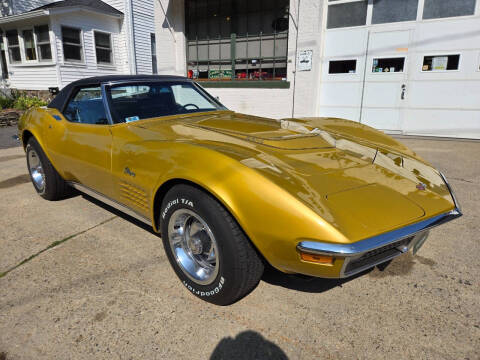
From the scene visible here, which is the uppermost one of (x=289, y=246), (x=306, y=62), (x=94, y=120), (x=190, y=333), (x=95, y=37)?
(x=95, y=37)

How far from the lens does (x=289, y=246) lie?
1.70m

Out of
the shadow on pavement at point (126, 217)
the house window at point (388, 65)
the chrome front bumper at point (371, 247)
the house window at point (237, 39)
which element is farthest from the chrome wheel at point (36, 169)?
the house window at point (388, 65)

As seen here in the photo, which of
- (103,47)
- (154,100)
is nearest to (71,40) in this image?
(103,47)

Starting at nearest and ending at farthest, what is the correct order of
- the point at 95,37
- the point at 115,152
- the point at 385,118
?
1. the point at 115,152
2. the point at 385,118
3. the point at 95,37

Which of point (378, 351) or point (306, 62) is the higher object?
point (306, 62)

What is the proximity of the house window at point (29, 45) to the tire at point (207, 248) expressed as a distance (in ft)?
50.6

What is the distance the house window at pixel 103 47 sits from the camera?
49.1ft

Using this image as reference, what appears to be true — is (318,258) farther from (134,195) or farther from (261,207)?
(134,195)

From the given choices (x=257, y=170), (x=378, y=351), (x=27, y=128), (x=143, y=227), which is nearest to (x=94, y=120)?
(x=143, y=227)

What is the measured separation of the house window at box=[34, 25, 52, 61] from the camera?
44.5 ft

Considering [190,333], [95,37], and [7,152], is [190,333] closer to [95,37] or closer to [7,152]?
[7,152]

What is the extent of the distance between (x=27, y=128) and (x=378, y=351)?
4.17m

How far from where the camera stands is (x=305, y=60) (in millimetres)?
8875

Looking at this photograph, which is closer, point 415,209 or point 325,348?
point 325,348
